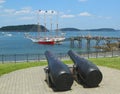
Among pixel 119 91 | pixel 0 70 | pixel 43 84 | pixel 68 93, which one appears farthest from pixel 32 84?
pixel 0 70

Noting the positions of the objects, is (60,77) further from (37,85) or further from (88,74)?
(37,85)

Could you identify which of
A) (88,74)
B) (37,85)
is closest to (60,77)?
(88,74)

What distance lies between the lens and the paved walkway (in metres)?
15.3

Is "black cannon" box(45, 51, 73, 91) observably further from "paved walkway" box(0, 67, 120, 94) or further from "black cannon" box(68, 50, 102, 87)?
"black cannon" box(68, 50, 102, 87)

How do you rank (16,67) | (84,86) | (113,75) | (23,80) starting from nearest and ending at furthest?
(84,86)
(23,80)
(113,75)
(16,67)

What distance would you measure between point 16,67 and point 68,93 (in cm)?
1149

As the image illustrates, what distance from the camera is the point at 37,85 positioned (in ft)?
56.3

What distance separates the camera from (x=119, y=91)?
1528 cm

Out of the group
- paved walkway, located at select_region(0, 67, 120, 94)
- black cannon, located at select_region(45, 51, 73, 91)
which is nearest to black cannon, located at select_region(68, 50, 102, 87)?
paved walkway, located at select_region(0, 67, 120, 94)

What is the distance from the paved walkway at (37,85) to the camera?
603 inches

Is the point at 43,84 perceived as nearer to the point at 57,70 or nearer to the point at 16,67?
the point at 57,70

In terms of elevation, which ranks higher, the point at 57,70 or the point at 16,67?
the point at 57,70

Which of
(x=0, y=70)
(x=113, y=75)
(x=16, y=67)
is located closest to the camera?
(x=113, y=75)

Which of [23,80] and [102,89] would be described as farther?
[23,80]
